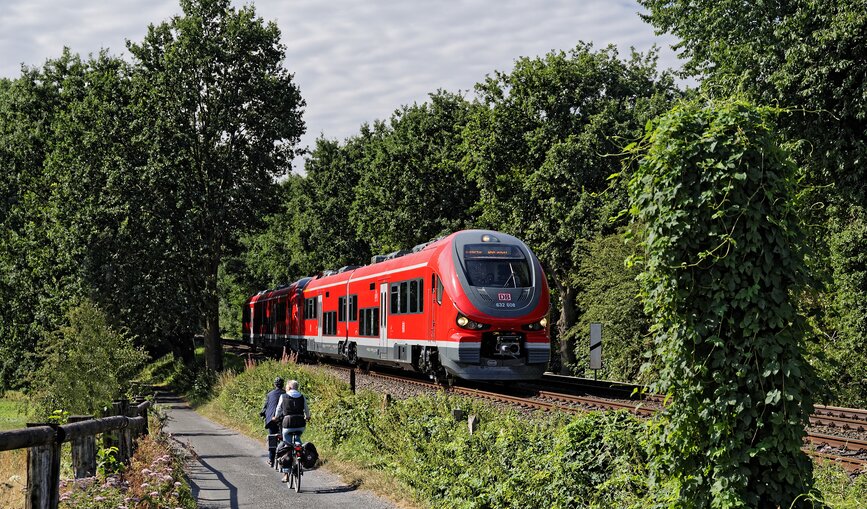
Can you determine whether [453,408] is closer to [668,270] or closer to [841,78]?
[668,270]

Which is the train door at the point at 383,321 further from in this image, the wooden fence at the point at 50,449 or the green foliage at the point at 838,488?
the green foliage at the point at 838,488

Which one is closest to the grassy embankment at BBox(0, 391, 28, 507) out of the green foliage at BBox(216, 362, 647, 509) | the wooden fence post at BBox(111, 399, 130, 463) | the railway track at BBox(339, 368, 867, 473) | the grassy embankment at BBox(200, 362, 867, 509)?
the wooden fence post at BBox(111, 399, 130, 463)

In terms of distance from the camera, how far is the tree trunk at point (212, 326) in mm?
41719

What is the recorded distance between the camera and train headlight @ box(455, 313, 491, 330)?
71.2 ft

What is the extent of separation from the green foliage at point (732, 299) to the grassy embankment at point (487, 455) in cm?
111

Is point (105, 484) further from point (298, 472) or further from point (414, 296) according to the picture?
point (414, 296)

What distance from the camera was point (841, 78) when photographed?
23531 millimetres

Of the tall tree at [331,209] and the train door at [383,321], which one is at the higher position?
the tall tree at [331,209]

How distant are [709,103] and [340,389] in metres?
14.6

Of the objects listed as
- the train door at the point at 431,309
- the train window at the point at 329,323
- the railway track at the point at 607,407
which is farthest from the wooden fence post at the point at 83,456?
the train window at the point at 329,323

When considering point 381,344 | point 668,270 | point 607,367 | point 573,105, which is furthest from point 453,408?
point 573,105

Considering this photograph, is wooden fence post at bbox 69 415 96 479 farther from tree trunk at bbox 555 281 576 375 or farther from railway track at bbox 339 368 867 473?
tree trunk at bbox 555 281 576 375

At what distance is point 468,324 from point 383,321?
244 inches

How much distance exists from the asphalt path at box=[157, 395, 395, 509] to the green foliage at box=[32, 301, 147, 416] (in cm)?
211
